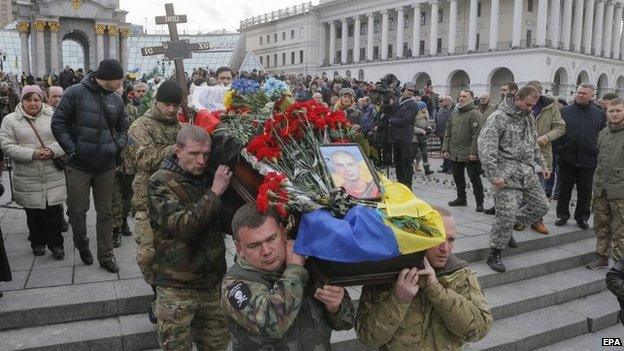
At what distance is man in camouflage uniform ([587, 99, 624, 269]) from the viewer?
624cm

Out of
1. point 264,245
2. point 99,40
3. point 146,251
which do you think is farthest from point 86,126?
point 99,40

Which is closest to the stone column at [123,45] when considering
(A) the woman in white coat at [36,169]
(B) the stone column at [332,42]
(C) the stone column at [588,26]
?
(A) the woman in white coat at [36,169]

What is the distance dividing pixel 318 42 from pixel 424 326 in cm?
7856

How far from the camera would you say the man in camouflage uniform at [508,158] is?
5852 mm

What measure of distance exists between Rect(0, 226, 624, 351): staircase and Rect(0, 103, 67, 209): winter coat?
1.30 meters

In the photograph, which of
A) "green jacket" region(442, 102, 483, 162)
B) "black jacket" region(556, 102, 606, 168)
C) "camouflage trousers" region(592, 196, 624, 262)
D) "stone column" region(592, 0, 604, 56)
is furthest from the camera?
"stone column" region(592, 0, 604, 56)

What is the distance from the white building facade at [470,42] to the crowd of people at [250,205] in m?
45.9

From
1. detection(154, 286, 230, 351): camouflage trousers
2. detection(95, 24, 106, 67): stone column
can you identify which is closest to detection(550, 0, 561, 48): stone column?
detection(95, 24, 106, 67): stone column

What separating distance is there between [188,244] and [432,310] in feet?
5.13

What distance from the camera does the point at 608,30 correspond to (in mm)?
63188

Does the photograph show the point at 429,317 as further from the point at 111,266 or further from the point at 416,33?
the point at 416,33

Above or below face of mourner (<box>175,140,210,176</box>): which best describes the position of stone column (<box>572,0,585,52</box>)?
above

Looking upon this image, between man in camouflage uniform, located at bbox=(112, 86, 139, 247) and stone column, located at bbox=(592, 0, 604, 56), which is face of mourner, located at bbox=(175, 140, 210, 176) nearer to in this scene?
man in camouflage uniform, located at bbox=(112, 86, 139, 247)

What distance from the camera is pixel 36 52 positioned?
32531 millimetres
